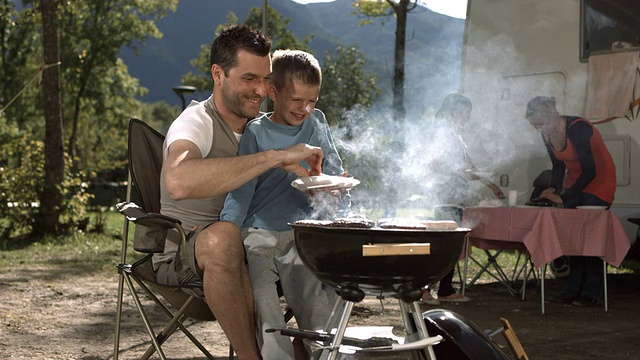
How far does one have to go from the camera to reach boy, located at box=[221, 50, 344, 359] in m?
2.65

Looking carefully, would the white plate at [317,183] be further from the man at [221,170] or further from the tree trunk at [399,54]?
the tree trunk at [399,54]

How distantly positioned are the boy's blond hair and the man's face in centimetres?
5

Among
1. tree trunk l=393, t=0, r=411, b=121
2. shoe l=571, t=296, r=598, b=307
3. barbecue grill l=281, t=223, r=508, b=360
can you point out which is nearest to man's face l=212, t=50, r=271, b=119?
barbecue grill l=281, t=223, r=508, b=360

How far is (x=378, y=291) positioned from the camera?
7.57 feet

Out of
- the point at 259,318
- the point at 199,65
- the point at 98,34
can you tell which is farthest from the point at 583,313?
the point at 199,65

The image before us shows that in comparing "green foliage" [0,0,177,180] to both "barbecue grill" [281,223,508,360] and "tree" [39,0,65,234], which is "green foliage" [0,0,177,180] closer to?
"tree" [39,0,65,234]

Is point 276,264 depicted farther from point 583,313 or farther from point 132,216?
point 583,313

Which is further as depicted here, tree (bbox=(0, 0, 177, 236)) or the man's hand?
tree (bbox=(0, 0, 177, 236))

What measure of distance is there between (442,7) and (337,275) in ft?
17.9

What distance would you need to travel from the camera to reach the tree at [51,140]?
1033cm

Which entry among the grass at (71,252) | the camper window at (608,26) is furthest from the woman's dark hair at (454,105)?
the grass at (71,252)

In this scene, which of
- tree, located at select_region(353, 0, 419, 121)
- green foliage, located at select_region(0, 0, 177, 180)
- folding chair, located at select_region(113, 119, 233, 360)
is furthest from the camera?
green foliage, located at select_region(0, 0, 177, 180)

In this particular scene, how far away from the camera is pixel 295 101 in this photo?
2746 millimetres

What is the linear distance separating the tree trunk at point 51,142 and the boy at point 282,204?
8.19 meters
